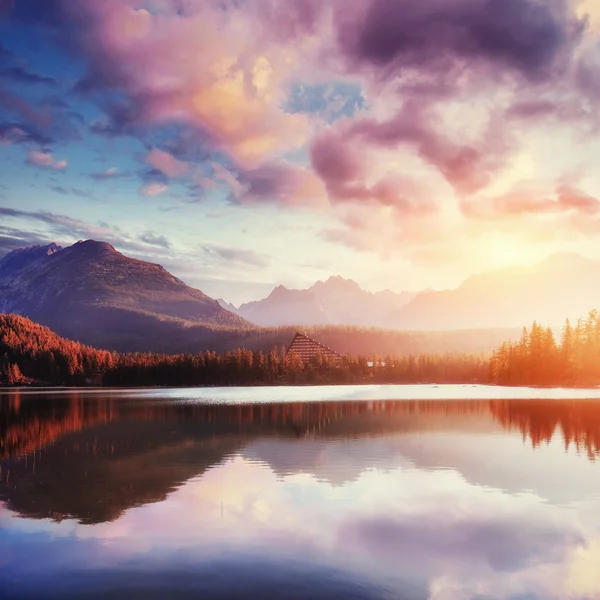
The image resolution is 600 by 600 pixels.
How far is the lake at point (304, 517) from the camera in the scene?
22484mm

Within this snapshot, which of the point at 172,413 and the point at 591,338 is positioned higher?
the point at 591,338

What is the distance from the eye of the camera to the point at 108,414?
102312mm

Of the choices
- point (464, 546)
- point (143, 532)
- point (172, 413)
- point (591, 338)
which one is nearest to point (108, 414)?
point (172, 413)

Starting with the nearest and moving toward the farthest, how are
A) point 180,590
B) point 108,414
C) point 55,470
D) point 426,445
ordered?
point 180,590 → point 55,470 → point 426,445 → point 108,414

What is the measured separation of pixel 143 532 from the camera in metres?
29.0

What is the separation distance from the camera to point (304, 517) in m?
31.8

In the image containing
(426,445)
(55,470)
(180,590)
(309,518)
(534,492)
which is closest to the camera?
(180,590)

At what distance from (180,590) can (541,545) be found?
15098 mm

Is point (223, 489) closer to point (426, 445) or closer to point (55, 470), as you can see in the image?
→ point (55, 470)

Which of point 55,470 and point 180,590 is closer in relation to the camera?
point 180,590

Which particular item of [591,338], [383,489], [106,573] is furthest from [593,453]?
[591,338]

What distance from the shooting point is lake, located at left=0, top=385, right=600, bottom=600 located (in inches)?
885

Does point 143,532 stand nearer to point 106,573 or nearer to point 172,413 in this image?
point 106,573

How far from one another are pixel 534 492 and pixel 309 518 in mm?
14544
